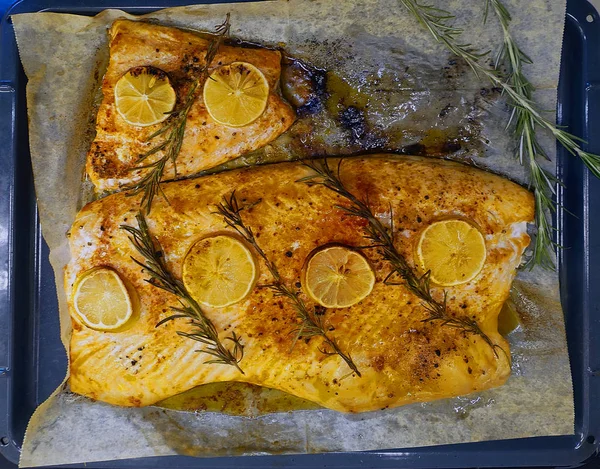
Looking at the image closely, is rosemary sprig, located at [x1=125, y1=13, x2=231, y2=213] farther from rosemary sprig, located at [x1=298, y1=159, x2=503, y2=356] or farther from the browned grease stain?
the browned grease stain

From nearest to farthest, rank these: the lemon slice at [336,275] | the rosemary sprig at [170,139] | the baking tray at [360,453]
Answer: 1. the lemon slice at [336,275]
2. the rosemary sprig at [170,139]
3. the baking tray at [360,453]

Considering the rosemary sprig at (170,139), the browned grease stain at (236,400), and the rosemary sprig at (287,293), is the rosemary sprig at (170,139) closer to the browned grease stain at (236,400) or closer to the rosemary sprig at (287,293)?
the rosemary sprig at (287,293)

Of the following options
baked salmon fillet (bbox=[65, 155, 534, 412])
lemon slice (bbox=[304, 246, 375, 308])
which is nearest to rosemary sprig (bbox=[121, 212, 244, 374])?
baked salmon fillet (bbox=[65, 155, 534, 412])

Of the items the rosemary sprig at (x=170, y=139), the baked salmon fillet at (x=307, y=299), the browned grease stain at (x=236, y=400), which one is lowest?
the browned grease stain at (x=236, y=400)

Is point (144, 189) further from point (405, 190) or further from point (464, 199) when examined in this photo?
point (464, 199)

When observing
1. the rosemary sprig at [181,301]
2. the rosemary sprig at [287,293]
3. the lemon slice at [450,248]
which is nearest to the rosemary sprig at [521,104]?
the lemon slice at [450,248]

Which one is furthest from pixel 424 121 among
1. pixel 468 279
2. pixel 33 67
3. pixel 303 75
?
pixel 33 67

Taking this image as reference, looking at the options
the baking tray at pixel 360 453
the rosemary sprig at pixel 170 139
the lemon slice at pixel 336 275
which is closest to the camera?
the lemon slice at pixel 336 275

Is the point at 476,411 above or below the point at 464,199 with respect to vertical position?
below
